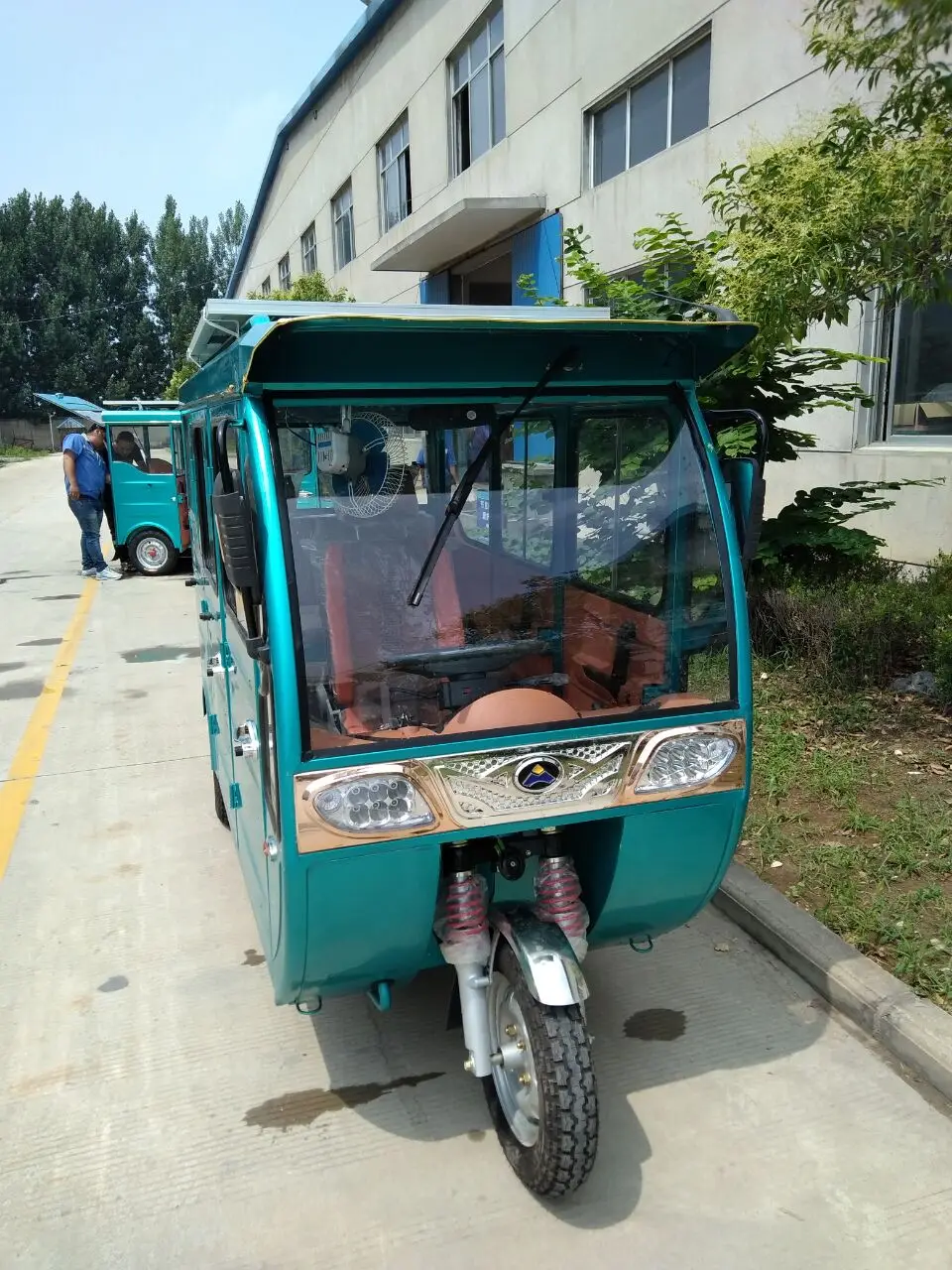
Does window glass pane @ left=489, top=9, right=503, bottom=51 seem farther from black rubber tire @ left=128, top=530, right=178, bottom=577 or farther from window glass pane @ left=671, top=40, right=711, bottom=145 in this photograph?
black rubber tire @ left=128, top=530, right=178, bottom=577

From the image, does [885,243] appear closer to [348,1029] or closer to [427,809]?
[427,809]

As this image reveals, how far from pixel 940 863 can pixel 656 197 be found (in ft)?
29.7

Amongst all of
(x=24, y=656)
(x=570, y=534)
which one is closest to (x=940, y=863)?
(x=570, y=534)

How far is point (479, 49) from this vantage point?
15883mm

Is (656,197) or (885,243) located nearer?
(885,243)

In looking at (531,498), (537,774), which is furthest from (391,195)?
(537,774)

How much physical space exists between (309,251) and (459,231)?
1474 cm

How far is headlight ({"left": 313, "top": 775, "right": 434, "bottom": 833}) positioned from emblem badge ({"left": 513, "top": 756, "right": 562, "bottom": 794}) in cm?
→ 27

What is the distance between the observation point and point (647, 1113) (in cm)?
301

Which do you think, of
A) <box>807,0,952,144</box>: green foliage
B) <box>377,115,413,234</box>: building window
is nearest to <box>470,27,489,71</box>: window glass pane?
<box>377,115,413,234</box>: building window

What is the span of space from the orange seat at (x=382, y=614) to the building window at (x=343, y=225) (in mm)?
23026

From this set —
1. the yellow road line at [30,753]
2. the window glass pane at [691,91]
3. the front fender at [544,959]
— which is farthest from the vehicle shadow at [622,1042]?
the window glass pane at [691,91]

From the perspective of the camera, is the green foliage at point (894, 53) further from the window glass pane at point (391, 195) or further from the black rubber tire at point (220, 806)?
the window glass pane at point (391, 195)

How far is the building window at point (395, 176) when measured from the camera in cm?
1981
